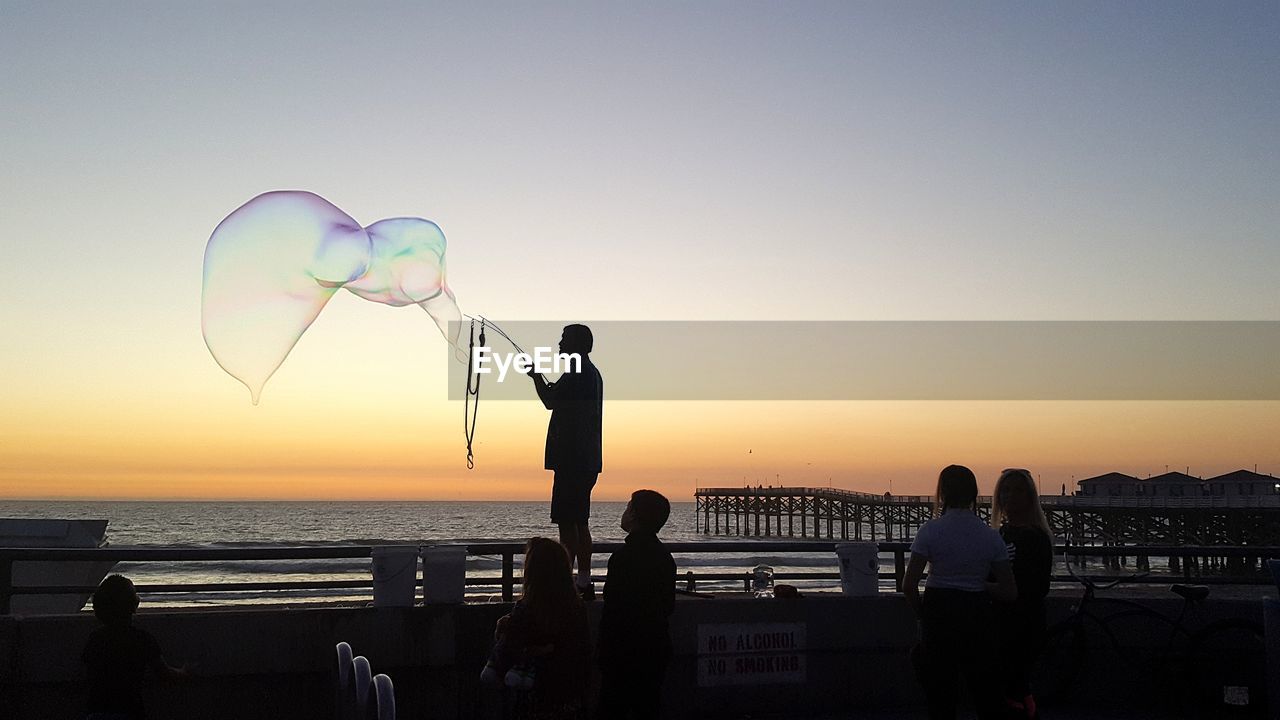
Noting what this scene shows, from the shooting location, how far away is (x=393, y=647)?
9125 millimetres

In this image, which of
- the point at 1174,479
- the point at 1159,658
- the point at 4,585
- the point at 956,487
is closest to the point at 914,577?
the point at 956,487

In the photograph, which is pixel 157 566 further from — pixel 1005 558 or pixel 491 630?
pixel 1005 558

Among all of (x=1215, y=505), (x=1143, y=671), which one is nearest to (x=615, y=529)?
(x=1215, y=505)

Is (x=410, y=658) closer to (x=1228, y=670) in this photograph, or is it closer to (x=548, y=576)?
(x=548, y=576)

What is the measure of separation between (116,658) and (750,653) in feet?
17.6

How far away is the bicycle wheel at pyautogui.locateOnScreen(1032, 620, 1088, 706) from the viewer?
10.8m

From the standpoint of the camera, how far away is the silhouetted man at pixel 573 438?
9.50 metres

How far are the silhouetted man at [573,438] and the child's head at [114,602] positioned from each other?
347 cm

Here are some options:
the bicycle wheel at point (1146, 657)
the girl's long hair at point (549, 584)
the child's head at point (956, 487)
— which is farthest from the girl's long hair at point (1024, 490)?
the bicycle wheel at point (1146, 657)

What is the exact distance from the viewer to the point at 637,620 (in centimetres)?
694

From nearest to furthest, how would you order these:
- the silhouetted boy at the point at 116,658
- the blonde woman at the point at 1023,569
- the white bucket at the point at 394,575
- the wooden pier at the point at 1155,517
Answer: the silhouetted boy at the point at 116,658 → the blonde woman at the point at 1023,569 → the white bucket at the point at 394,575 → the wooden pier at the point at 1155,517

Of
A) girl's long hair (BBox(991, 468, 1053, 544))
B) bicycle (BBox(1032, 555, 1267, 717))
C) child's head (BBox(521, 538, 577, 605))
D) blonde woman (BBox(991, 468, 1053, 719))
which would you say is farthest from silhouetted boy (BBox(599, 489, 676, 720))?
bicycle (BBox(1032, 555, 1267, 717))

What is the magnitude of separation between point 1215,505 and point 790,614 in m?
76.6

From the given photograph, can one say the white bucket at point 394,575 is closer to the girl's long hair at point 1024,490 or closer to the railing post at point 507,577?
the railing post at point 507,577
